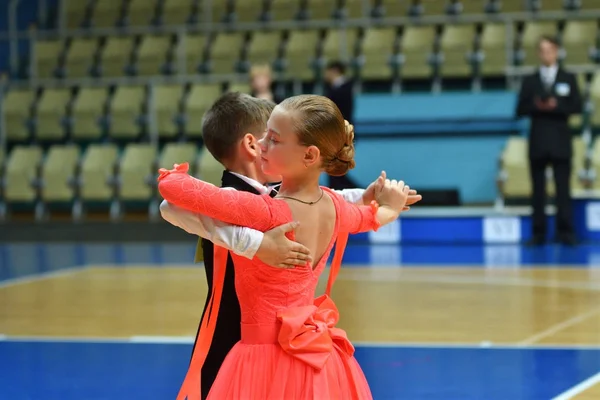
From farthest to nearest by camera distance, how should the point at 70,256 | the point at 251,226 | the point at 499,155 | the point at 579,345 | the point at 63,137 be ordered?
the point at 63,137, the point at 499,155, the point at 70,256, the point at 579,345, the point at 251,226

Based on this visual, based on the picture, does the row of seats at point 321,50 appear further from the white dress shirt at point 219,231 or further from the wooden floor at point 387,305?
the white dress shirt at point 219,231

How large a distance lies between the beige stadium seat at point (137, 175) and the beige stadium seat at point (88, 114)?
1.11 m

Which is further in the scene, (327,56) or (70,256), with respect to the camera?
(327,56)

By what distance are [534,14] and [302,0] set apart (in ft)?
11.0

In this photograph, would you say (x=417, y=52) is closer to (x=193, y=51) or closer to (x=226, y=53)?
(x=226, y=53)

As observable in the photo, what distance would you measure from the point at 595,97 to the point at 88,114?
6.81 metres

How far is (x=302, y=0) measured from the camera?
45.8 ft

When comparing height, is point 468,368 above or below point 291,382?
below

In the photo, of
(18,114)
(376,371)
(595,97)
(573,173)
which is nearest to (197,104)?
(18,114)

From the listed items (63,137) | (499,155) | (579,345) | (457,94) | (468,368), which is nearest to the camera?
(468,368)

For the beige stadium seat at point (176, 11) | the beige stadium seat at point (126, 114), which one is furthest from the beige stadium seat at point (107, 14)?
the beige stadium seat at point (126, 114)

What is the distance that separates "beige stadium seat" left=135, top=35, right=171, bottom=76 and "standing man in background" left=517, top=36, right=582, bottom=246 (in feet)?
19.8

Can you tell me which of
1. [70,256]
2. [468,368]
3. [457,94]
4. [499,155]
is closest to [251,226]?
[468,368]

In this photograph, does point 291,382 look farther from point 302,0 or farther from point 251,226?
point 302,0
